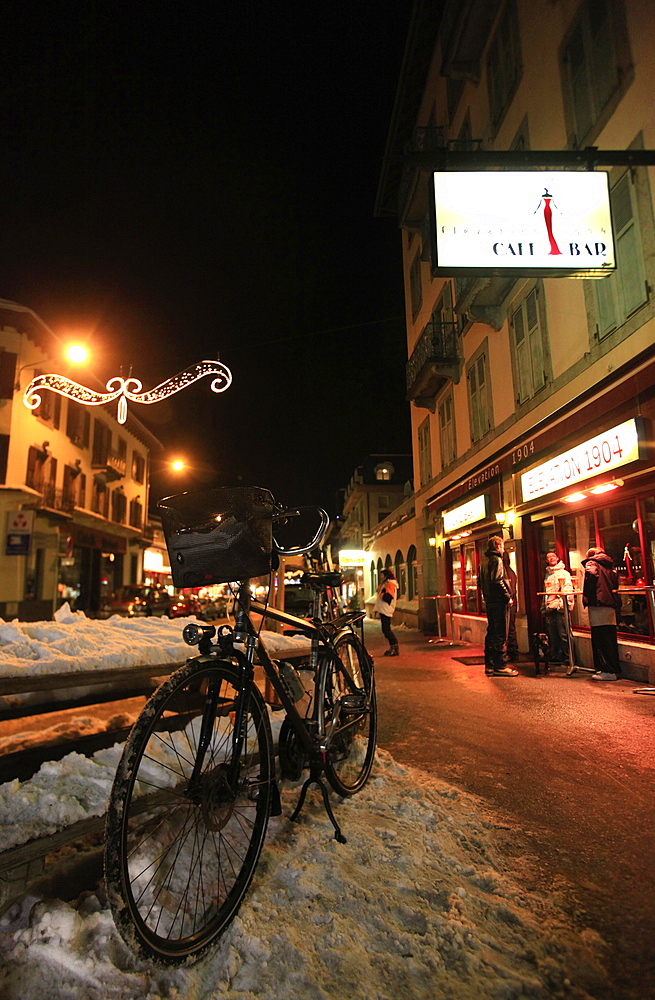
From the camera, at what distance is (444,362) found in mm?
14984

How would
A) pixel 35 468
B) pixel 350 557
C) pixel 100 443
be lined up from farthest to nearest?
pixel 350 557 → pixel 100 443 → pixel 35 468

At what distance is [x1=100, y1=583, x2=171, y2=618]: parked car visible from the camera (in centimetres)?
2205

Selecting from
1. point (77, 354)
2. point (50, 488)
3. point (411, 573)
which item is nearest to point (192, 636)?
point (77, 354)

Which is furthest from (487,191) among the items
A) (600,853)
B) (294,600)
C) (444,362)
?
(294,600)

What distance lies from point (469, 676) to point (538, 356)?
6260 millimetres

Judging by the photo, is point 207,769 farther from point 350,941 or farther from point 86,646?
point 86,646

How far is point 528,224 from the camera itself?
5.95 metres

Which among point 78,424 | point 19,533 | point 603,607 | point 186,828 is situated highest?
point 78,424

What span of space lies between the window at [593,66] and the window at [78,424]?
24764mm

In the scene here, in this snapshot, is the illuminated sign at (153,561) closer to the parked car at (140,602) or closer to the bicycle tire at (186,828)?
the parked car at (140,602)

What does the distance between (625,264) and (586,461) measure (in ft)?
9.28

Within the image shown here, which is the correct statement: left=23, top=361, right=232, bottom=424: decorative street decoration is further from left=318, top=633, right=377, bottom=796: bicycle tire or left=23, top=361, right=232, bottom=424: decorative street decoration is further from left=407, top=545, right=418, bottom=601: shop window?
left=407, top=545, right=418, bottom=601: shop window

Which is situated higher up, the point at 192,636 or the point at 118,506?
the point at 118,506

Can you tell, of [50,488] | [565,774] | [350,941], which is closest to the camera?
[350,941]
